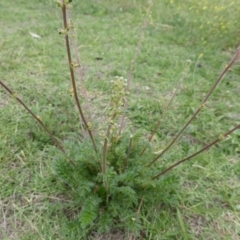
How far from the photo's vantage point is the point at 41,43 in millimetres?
3014

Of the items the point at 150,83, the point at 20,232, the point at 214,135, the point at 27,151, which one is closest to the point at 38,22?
the point at 150,83

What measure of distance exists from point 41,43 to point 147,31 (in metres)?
1.36

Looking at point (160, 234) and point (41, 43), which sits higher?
point (41, 43)

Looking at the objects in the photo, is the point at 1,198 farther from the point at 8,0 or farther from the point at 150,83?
the point at 8,0

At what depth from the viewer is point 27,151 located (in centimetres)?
173

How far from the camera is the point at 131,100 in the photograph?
91.2 inches

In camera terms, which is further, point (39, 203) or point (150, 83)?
point (150, 83)

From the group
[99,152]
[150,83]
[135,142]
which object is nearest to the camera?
[99,152]

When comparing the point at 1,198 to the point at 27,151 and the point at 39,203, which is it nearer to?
the point at 39,203

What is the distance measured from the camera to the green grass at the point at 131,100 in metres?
1.45

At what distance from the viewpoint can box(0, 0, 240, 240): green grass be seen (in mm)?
1453

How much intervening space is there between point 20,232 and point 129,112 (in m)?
1.14

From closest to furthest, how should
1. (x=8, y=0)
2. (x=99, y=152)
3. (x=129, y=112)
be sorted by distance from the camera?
(x=99, y=152), (x=129, y=112), (x=8, y=0)

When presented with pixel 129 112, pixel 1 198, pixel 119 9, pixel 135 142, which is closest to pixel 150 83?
pixel 129 112
